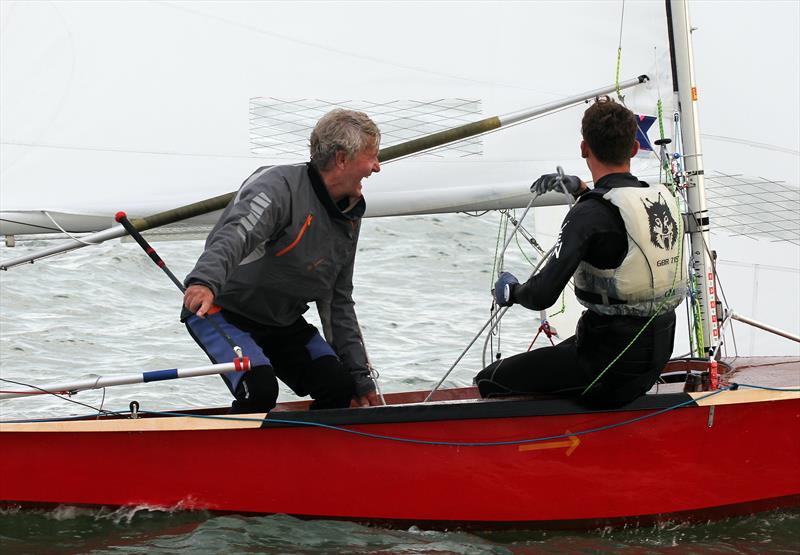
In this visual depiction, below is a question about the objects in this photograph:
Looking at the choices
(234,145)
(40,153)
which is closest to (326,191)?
(234,145)

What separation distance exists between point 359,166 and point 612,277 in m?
0.75

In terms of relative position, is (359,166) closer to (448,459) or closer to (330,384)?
(330,384)

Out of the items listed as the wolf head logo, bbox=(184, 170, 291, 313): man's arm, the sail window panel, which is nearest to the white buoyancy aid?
the wolf head logo

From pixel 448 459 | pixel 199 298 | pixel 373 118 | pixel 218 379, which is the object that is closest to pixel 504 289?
pixel 448 459

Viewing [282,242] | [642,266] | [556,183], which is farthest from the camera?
[556,183]

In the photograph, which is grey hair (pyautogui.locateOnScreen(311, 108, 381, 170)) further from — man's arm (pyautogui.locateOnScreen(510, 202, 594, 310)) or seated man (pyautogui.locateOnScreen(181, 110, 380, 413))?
man's arm (pyautogui.locateOnScreen(510, 202, 594, 310))

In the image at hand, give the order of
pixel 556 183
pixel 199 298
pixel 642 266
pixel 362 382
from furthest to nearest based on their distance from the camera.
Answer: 1. pixel 362 382
2. pixel 556 183
3. pixel 642 266
4. pixel 199 298

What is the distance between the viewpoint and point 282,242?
3145 millimetres

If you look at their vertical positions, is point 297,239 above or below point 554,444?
above

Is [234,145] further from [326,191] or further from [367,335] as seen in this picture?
[367,335]

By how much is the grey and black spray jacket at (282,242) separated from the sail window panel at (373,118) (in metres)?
0.62

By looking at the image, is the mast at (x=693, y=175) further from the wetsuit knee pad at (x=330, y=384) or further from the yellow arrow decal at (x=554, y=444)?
the wetsuit knee pad at (x=330, y=384)

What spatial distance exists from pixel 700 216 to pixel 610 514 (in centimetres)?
99

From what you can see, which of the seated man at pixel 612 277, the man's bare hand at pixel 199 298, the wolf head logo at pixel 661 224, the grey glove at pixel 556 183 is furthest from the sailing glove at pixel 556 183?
the man's bare hand at pixel 199 298
